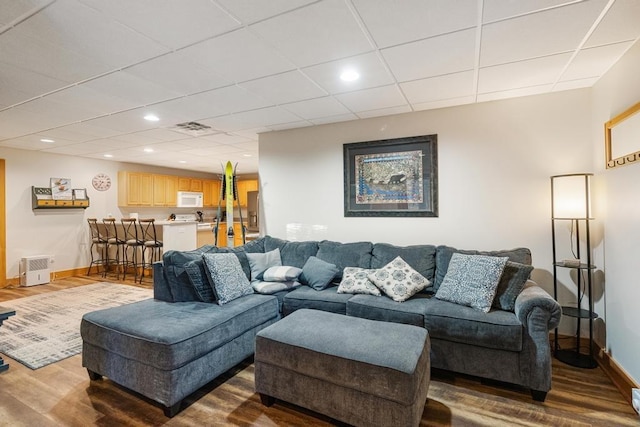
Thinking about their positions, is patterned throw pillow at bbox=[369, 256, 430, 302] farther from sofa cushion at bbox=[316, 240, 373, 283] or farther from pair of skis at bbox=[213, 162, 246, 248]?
pair of skis at bbox=[213, 162, 246, 248]

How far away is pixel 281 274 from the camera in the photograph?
10.7 feet

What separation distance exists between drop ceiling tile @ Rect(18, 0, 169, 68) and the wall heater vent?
15.9 ft

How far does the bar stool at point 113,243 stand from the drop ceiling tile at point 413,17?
590cm

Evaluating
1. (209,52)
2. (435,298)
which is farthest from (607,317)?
(209,52)

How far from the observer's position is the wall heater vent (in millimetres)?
5312

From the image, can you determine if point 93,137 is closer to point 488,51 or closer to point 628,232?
point 488,51

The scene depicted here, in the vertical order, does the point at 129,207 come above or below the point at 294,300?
above

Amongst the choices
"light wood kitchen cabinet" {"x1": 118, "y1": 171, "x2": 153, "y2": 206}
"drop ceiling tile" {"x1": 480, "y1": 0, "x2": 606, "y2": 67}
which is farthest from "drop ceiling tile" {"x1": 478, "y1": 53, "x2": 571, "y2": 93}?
"light wood kitchen cabinet" {"x1": 118, "y1": 171, "x2": 153, "y2": 206}

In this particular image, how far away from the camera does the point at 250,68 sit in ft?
8.16

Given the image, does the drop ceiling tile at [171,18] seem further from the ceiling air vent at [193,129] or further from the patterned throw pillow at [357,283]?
the patterned throw pillow at [357,283]

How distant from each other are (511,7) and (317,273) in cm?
256

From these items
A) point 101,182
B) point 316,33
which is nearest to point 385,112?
point 316,33

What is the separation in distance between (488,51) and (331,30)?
1148mm

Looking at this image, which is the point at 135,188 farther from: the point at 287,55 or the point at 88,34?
the point at 287,55
